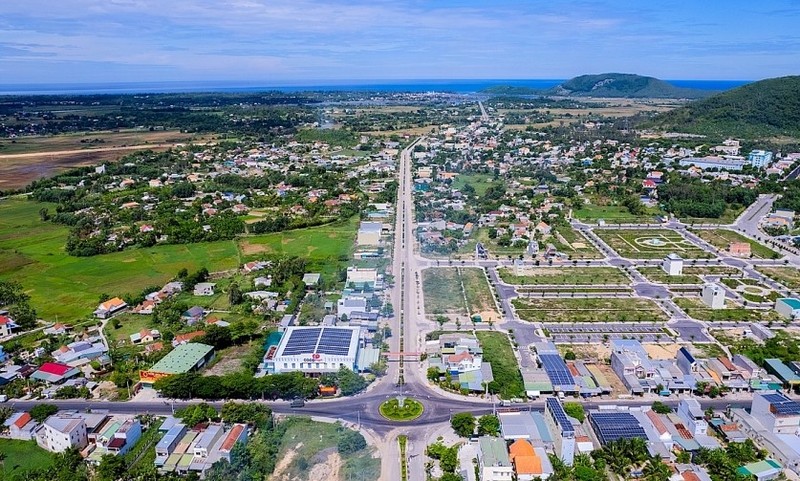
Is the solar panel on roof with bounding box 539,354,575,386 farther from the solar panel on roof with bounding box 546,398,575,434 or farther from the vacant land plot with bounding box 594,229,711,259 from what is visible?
the vacant land plot with bounding box 594,229,711,259

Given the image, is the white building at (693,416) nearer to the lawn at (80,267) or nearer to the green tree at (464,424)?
the green tree at (464,424)

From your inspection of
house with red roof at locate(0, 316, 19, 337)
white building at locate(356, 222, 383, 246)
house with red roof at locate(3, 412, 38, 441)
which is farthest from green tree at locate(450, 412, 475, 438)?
house with red roof at locate(0, 316, 19, 337)

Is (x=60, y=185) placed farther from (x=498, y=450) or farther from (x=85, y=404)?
(x=498, y=450)

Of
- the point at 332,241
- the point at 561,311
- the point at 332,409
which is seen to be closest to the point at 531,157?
the point at 332,241

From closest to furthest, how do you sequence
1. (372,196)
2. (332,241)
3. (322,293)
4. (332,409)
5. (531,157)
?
(332,409) → (322,293) → (332,241) → (372,196) → (531,157)

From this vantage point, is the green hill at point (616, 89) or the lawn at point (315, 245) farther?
the green hill at point (616, 89)

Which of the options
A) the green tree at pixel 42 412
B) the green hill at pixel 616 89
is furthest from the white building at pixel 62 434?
the green hill at pixel 616 89
